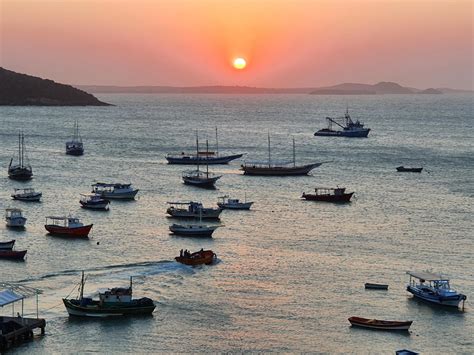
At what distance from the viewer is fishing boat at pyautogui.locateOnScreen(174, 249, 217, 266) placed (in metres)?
66.1

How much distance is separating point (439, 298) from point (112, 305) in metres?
18.7

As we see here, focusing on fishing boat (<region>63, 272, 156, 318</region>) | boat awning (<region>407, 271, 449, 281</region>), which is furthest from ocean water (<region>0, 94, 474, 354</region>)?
boat awning (<region>407, 271, 449, 281</region>)

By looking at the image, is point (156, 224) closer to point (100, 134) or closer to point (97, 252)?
point (97, 252)

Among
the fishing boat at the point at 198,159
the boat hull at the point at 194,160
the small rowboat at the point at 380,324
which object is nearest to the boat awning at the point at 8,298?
the small rowboat at the point at 380,324

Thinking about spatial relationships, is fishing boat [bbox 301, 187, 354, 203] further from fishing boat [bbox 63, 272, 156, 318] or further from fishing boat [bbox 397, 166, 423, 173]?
fishing boat [bbox 63, 272, 156, 318]

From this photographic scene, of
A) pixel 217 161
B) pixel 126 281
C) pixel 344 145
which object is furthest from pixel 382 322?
pixel 344 145

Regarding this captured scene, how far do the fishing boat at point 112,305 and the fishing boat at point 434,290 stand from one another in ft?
51.2

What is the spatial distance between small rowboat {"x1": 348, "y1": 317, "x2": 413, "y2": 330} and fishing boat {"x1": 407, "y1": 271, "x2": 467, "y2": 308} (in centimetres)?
505

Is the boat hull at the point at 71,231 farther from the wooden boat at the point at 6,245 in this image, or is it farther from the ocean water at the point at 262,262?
the wooden boat at the point at 6,245

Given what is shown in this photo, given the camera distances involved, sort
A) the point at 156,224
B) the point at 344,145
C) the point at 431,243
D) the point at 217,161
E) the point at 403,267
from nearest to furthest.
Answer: the point at 403,267
the point at 431,243
the point at 156,224
the point at 217,161
the point at 344,145

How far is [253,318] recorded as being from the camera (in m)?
54.5

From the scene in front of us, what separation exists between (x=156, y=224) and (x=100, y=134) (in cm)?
11390

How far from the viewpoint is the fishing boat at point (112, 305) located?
54188mm

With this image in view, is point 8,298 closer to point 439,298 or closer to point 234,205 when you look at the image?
point 439,298
